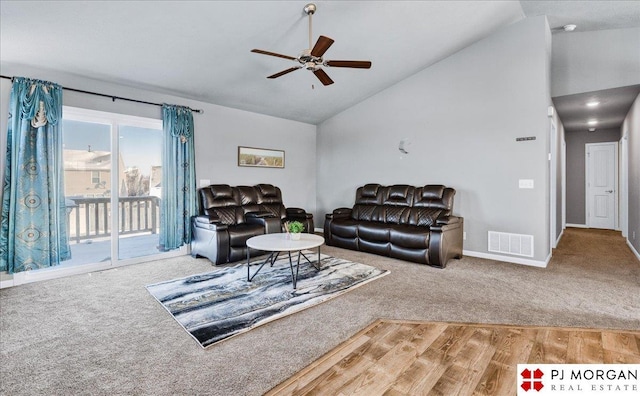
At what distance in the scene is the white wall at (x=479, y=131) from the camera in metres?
4.22

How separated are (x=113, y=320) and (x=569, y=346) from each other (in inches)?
139

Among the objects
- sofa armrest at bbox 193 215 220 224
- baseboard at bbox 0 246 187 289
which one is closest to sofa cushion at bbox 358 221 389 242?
sofa armrest at bbox 193 215 220 224

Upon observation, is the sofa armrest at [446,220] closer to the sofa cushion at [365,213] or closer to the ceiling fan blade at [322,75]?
the sofa cushion at [365,213]

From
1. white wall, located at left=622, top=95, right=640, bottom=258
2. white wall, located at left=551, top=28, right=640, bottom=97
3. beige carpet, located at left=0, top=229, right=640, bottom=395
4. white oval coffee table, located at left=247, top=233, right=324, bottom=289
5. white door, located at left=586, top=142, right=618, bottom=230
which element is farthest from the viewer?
white door, located at left=586, top=142, right=618, bottom=230

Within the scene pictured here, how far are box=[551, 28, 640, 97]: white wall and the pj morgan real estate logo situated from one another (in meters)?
4.22

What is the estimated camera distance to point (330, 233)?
5.45 m

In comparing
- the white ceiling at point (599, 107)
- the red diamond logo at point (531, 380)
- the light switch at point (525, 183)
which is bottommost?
the red diamond logo at point (531, 380)

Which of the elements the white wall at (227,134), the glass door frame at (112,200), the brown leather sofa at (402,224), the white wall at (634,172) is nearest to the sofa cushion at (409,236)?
the brown leather sofa at (402,224)

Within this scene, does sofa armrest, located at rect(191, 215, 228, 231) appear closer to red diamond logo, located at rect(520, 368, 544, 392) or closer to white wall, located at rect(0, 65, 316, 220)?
white wall, located at rect(0, 65, 316, 220)

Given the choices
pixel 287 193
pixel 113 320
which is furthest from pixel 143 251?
pixel 287 193

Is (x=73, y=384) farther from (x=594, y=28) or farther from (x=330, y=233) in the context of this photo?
(x=594, y=28)

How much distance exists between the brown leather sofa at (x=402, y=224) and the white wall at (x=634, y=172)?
8.68 feet

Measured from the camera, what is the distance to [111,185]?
424 cm

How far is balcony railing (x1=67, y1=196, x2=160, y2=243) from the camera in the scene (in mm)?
4023
